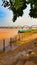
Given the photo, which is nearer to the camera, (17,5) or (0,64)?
(17,5)

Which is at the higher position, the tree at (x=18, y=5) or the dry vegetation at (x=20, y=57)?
the tree at (x=18, y=5)

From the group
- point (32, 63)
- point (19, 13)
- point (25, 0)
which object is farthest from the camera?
point (19, 13)

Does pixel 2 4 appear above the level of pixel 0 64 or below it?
above

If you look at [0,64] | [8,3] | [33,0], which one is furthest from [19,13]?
[0,64]

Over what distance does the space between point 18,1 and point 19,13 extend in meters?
2.33

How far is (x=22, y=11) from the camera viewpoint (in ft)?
32.0

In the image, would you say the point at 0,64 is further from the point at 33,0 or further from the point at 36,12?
the point at 33,0

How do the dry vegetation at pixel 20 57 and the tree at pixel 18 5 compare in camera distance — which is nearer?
the tree at pixel 18 5

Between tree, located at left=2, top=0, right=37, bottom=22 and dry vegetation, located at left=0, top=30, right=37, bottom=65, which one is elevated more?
tree, located at left=2, top=0, right=37, bottom=22

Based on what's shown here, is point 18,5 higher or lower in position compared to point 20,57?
higher

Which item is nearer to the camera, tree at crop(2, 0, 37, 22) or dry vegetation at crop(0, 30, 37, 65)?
tree at crop(2, 0, 37, 22)

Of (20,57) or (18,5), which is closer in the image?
(18,5)

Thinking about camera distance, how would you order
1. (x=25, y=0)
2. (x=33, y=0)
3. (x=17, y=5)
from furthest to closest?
1. (x=25, y=0)
2. (x=33, y=0)
3. (x=17, y=5)

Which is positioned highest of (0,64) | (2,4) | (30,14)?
(2,4)
